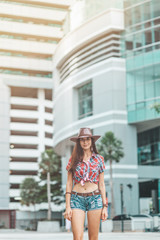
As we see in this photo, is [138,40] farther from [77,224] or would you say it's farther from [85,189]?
[77,224]

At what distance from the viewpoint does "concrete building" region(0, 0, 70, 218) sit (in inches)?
3322

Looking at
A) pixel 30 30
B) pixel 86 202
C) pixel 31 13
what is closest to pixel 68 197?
pixel 86 202

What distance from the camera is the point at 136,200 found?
44.5 m

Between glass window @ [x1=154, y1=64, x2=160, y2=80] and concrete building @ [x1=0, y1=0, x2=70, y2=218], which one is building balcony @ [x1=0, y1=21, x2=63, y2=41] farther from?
glass window @ [x1=154, y1=64, x2=160, y2=80]

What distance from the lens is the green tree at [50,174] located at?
179ft

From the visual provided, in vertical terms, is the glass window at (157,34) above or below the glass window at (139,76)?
above

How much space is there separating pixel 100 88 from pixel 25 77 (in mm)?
40458

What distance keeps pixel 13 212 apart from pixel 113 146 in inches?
1741

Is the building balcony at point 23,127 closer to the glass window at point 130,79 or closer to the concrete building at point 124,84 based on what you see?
the concrete building at point 124,84

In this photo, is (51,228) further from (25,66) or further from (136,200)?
(25,66)

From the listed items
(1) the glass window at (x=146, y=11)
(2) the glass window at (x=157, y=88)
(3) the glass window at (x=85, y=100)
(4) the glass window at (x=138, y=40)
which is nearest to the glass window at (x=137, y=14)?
(1) the glass window at (x=146, y=11)

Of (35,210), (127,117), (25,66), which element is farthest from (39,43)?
(127,117)

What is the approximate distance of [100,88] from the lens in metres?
47.7

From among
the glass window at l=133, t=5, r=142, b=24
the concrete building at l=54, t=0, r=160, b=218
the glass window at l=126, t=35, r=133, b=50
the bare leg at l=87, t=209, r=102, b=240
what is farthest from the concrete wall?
the bare leg at l=87, t=209, r=102, b=240
